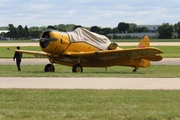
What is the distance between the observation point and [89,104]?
10.7 m

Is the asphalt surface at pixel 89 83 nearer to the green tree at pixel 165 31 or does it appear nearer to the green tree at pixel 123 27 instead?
the green tree at pixel 165 31

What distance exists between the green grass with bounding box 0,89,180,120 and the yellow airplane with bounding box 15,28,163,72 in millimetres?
10311

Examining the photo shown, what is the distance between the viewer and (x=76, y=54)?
2391 cm

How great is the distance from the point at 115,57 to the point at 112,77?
722cm

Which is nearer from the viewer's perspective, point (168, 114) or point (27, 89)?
point (168, 114)

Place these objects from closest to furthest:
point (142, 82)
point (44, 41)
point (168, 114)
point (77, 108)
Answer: point (168, 114) → point (77, 108) → point (142, 82) → point (44, 41)

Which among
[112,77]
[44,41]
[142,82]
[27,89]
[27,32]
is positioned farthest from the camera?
[27,32]

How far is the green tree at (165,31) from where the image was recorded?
122m

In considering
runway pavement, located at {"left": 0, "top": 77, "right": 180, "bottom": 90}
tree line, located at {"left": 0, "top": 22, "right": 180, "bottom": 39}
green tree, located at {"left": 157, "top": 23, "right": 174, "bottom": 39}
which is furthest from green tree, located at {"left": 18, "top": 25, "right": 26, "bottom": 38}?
runway pavement, located at {"left": 0, "top": 77, "right": 180, "bottom": 90}

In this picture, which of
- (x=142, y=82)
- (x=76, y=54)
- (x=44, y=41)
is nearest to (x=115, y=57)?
(x=76, y=54)

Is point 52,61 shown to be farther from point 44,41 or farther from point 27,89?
point 27,89

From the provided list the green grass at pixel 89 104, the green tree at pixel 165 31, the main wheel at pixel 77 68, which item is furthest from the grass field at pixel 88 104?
the green tree at pixel 165 31

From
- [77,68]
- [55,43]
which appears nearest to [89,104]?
[77,68]

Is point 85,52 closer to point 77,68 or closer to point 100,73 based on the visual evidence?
point 77,68
